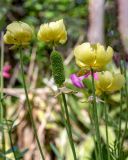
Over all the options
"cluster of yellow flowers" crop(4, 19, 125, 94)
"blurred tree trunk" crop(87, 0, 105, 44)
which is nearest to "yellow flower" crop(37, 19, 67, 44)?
"cluster of yellow flowers" crop(4, 19, 125, 94)

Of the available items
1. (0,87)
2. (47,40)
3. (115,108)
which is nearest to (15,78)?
(115,108)

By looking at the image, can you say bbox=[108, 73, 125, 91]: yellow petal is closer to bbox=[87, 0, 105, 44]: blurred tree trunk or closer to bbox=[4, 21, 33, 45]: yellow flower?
bbox=[4, 21, 33, 45]: yellow flower

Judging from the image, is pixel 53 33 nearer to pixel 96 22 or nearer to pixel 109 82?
pixel 109 82

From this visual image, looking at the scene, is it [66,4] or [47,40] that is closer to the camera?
[47,40]

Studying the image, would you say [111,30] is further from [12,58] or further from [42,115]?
[12,58]

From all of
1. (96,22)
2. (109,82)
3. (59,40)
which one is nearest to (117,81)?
(109,82)

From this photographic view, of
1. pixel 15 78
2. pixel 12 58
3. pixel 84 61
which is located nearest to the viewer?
pixel 84 61
